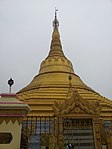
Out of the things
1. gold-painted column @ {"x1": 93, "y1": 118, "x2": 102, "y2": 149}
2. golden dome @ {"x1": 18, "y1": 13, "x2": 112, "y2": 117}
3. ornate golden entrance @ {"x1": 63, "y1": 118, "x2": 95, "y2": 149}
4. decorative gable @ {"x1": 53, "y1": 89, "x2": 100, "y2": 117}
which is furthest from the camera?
golden dome @ {"x1": 18, "y1": 13, "x2": 112, "y2": 117}

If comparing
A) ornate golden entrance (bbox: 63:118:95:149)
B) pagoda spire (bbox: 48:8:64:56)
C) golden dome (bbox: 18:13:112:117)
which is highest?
pagoda spire (bbox: 48:8:64:56)

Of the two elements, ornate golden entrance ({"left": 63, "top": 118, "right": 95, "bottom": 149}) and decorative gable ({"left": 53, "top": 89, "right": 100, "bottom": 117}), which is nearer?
ornate golden entrance ({"left": 63, "top": 118, "right": 95, "bottom": 149})

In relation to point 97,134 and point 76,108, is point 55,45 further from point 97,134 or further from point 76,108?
point 97,134

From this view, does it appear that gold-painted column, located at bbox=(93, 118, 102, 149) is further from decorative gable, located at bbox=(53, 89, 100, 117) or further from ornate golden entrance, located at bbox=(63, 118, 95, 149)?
decorative gable, located at bbox=(53, 89, 100, 117)

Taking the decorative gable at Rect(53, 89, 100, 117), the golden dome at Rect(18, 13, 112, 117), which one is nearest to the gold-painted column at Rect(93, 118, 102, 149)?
the decorative gable at Rect(53, 89, 100, 117)

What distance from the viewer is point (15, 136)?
970cm

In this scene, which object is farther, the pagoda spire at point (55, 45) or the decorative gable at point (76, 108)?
the pagoda spire at point (55, 45)

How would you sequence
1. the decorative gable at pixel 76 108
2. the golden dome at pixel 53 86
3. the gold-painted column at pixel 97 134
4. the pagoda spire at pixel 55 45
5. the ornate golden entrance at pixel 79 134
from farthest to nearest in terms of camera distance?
the pagoda spire at pixel 55 45 < the golden dome at pixel 53 86 < the decorative gable at pixel 76 108 < the ornate golden entrance at pixel 79 134 < the gold-painted column at pixel 97 134

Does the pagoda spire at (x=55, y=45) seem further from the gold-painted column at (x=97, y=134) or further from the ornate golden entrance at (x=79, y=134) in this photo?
the gold-painted column at (x=97, y=134)

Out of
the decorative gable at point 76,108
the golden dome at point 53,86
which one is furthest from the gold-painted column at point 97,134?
the golden dome at point 53,86

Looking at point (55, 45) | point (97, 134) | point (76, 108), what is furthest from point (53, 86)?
point (97, 134)

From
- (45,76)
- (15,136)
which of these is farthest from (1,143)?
(45,76)

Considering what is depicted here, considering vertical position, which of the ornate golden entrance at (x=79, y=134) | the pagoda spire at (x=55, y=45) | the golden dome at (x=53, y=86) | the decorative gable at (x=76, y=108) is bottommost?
the ornate golden entrance at (x=79, y=134)

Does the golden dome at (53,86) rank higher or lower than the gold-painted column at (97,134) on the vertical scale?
higher
